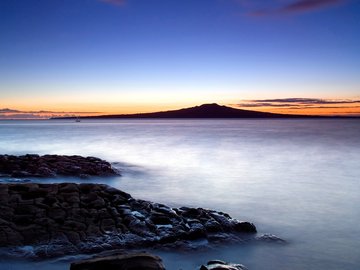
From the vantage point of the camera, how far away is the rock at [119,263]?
5.64m

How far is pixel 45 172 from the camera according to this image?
17.1m

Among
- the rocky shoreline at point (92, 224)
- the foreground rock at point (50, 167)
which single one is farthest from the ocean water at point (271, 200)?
the foreground rock at point (50, 167)

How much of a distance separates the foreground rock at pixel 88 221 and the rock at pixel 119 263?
198cm

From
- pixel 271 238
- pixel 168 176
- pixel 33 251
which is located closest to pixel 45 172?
pixel 168 176

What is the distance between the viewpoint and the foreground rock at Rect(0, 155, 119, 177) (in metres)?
17.1

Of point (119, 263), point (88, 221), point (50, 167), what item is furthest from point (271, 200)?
point (50, 167)

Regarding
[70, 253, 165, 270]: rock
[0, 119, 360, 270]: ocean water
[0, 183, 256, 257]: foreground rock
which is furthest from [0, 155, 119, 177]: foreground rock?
[70, 253, 165, 270]: rock

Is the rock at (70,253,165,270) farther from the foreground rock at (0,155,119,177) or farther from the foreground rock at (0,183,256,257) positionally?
the foreground rock at (0,155,119,177)

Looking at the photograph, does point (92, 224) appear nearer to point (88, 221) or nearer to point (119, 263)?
point (88, 221)

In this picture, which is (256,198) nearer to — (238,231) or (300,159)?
(238,231)

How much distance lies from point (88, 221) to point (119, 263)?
3.26m

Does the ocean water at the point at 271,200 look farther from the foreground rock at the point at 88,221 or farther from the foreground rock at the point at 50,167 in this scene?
the foreground rock at the point at 50,167

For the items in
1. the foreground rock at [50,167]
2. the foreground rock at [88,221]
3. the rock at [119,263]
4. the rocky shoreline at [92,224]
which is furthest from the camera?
the foreground rock at [50,167]

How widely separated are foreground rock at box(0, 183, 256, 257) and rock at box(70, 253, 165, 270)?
1.98 meters
